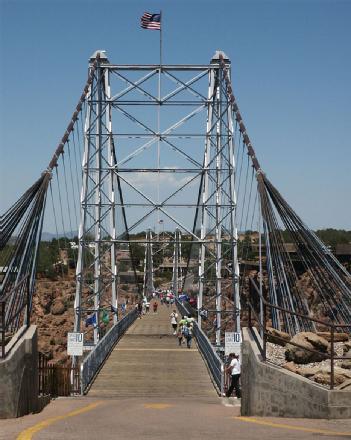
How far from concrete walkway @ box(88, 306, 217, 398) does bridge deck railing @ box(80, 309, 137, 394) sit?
8.3 inches

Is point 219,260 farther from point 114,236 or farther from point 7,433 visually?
point 7,433

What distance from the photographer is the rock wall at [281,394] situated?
1159 cm

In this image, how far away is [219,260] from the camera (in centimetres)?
4100

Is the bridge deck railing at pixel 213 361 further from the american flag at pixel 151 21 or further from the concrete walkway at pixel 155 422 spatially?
the american flag at pixel 151 21

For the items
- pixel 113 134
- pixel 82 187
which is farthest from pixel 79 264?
pixel 113 134

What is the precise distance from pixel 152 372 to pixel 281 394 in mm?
14856

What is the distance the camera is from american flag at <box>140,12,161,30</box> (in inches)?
1591

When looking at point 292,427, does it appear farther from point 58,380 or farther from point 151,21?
point 151,21

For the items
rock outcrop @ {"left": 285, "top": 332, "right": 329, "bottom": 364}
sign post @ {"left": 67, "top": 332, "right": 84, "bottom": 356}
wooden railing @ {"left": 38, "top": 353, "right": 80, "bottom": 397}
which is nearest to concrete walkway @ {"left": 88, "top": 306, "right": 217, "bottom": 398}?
wooden railing @ {"left": 38, "top": 353, "right": 80, "bottom": 397}

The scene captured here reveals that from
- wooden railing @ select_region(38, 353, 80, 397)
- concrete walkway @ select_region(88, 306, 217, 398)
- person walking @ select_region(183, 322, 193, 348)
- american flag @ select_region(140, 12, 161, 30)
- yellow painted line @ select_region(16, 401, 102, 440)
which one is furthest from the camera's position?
american flag @ select_region(140, 12, 161, 30)

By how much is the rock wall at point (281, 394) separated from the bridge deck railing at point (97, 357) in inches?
380

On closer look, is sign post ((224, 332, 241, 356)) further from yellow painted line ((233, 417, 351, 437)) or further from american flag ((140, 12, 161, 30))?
american flag ((140, 12, 161, 30))

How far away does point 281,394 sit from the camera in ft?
41.7

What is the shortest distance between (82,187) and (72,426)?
28100mm
